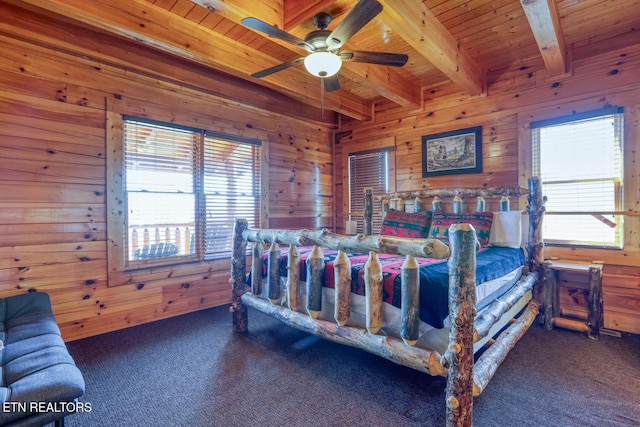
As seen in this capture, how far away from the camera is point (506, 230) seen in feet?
9.92

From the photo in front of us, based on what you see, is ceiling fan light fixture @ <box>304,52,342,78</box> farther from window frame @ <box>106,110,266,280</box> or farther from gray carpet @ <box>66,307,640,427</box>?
gray carpet @ <box>66,307,640,427</box>

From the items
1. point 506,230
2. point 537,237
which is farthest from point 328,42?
point 537,237

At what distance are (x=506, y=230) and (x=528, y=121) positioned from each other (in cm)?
124

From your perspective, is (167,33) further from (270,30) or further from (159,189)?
(159,189)

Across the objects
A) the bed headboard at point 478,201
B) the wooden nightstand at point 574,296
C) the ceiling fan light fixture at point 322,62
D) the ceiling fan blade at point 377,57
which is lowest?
the wooden nightstand at point 574,296

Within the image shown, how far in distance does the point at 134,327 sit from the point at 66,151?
5.72 feet

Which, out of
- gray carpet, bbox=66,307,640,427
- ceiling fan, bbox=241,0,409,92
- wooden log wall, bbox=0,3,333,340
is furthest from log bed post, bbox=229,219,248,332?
ceiling fan, bbox=241,0,409,92

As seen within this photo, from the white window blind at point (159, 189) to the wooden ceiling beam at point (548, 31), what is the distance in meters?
3.25

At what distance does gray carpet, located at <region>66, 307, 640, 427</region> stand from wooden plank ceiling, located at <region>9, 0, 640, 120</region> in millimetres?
2494

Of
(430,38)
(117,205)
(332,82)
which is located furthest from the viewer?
(117,205)

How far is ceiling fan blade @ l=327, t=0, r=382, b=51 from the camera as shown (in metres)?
1.69

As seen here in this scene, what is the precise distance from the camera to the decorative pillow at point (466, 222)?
302cm

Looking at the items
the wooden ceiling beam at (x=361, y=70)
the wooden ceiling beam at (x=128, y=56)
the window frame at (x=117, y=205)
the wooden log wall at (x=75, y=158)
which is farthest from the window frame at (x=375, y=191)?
the window frame at (x=117, y=205)

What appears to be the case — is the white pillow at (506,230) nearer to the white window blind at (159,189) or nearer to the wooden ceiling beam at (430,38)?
the wooden ceiling beam at (430,38)
